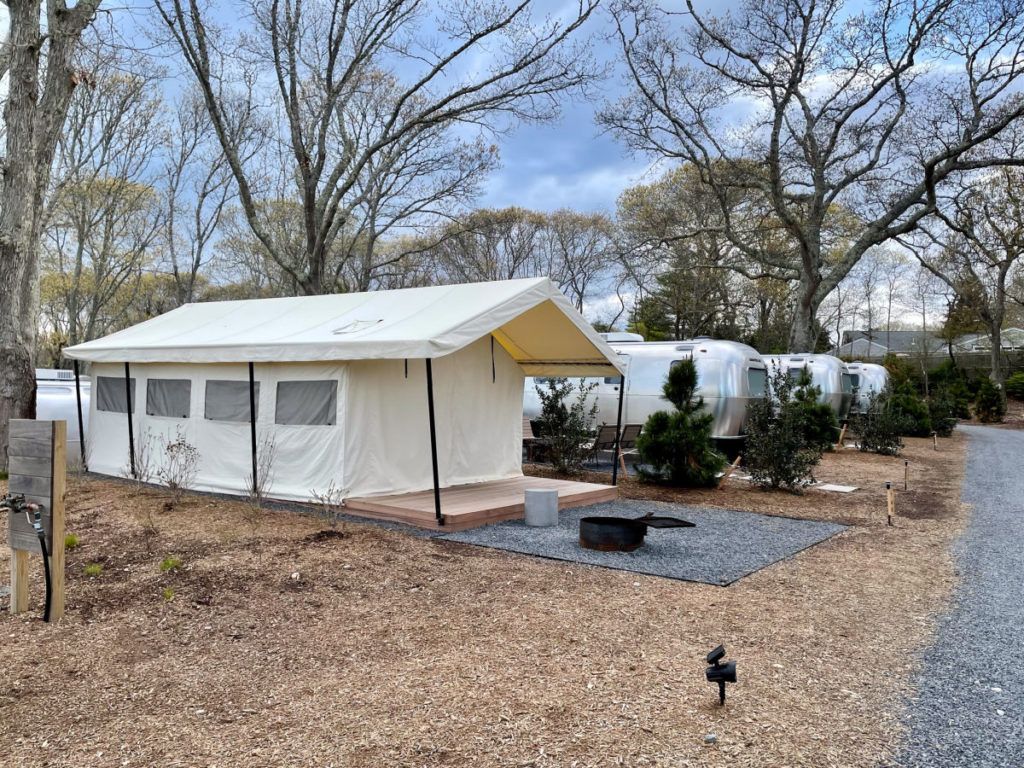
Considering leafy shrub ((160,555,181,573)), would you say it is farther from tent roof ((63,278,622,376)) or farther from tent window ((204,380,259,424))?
tent window ((204,380,259,424))

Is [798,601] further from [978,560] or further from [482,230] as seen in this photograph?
[482,230]

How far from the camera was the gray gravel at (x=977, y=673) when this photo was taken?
2775 mm

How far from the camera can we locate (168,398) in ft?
30.3

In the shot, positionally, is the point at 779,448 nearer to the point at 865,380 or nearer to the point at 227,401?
the point at 227,401

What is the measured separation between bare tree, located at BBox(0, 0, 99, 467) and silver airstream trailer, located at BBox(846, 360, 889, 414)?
19310mm

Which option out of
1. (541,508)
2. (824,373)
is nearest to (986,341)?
(824,373)

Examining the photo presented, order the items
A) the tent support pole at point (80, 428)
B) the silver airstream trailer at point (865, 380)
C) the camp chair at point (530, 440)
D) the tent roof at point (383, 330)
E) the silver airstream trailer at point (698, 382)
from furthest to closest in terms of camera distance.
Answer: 1. the silver airstream trailer at point (865, 380)
2. the silver airstream trailer at point (698, 382)
3. the camp chair at point (530, 440)
4. the tent support pole at point (80, 428)
5. the tent roof at point (383, 330)

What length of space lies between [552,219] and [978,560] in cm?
2476

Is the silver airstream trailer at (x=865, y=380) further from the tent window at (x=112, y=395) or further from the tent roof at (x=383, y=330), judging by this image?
the tent window at (x=112, y=395)

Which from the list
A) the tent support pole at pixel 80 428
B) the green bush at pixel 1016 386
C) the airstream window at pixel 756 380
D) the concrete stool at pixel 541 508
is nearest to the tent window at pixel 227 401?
the tent support pole at pixel 80 428

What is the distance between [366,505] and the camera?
7488mm

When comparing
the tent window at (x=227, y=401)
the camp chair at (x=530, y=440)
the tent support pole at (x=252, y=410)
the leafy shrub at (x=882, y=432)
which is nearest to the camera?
the tent support pole at (x=252, y=410)

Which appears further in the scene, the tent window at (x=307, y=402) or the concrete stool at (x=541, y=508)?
the tent window at (x=307, y=402)

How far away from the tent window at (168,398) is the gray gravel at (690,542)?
4.32 metres
